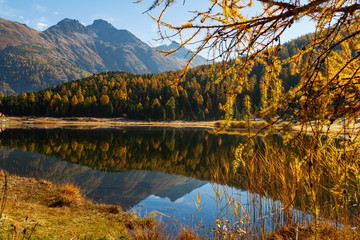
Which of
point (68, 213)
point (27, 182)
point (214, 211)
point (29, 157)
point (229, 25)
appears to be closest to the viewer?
point (229, 25)

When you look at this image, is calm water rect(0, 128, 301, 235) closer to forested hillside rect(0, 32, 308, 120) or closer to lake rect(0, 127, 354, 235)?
lake rect(0, 127, 354, 235)

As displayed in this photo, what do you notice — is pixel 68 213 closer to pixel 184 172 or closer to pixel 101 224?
pixel 101 224

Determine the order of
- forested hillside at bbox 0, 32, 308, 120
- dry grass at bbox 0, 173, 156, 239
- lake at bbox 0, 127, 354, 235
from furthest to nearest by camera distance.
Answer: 1. forested hillside at bbox 0, 32, 308, 120
2. lake at bbox 0, 127, 354, 235
3. dry grass at bbox 0, 173, 156, 239

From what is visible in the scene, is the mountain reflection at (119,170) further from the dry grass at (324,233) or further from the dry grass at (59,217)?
the dry grass at (324,233)

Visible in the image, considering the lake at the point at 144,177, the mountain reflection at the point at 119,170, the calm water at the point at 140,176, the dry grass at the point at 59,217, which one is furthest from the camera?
the mountain reflection at the point at 119,170

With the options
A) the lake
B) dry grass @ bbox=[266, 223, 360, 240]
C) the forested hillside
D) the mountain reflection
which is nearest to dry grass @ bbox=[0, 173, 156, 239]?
the lake

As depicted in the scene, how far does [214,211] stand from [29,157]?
17.1 meters

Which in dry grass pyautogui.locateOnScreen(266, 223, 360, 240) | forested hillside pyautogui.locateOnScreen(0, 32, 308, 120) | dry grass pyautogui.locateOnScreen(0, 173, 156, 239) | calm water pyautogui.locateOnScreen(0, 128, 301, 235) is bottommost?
calm water pyautogui.locateOnScreen(0, 128, 301, 235)

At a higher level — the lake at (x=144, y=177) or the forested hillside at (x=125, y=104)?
the forested hillside at (x=125, y=104)

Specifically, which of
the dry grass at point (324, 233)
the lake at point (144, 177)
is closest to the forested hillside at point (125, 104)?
the lake at point (144, 177)

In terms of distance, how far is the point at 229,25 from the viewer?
2.23 metres

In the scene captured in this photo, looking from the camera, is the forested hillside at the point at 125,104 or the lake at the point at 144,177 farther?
the forested hillside at the point at 125,104

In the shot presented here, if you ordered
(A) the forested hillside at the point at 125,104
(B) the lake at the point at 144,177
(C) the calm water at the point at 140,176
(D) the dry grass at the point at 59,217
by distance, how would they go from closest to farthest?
(D) the dry grass at the point at 59,217
(B) the lake at the point at 144,177
(C) the calm water at the point at 140,176
(A) the forested hillside at the point at 125,104

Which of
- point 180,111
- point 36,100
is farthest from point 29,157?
point 36,100
